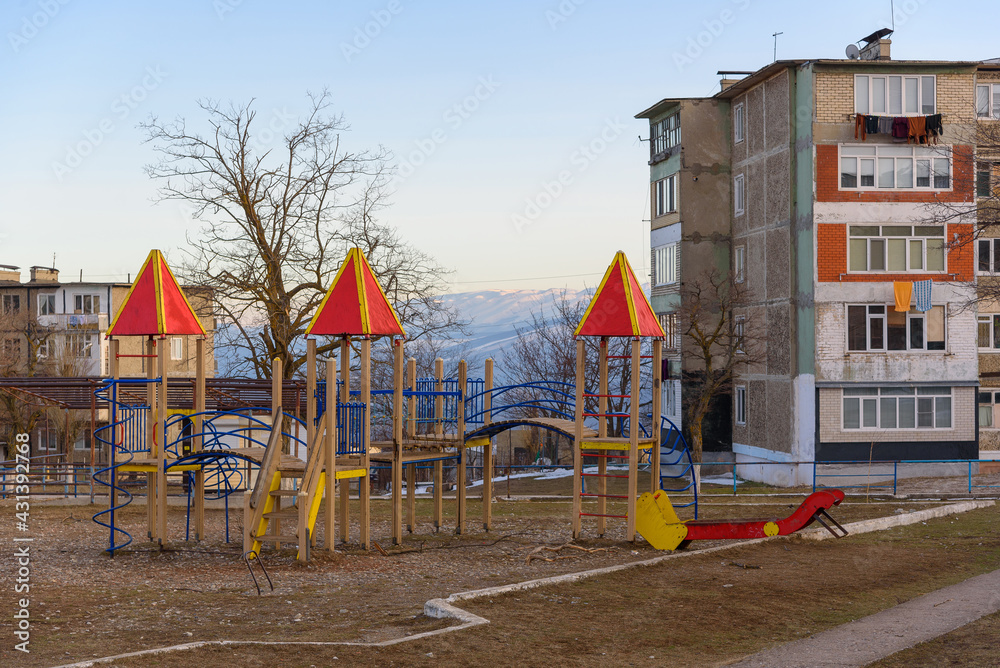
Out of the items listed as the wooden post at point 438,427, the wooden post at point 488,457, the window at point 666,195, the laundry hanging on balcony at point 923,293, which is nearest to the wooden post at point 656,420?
the wooden post at point 488,457

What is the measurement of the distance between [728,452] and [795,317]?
24.8 feet

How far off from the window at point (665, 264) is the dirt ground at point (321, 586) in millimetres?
24768

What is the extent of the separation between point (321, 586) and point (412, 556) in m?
3.14

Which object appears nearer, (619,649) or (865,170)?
(619,649)

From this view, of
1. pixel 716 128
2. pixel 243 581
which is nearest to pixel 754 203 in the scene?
pixel 716 128

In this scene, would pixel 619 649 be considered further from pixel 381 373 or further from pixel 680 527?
pixel 381 373

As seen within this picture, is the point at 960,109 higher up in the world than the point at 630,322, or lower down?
higher up

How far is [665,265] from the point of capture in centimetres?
4447

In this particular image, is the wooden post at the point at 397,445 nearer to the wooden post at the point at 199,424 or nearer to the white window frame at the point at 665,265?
the wooden post at the point at 199,424

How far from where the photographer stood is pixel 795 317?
3716cm

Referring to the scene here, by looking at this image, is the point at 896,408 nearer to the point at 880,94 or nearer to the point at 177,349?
the point at 880,94

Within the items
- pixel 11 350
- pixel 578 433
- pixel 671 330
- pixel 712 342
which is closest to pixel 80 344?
pixel 11 350

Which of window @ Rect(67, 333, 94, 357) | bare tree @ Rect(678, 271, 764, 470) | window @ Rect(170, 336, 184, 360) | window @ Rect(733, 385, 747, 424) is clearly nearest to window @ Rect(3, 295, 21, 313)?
window @ Rect(67, 333, 94, 357)

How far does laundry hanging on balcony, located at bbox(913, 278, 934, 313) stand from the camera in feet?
116
